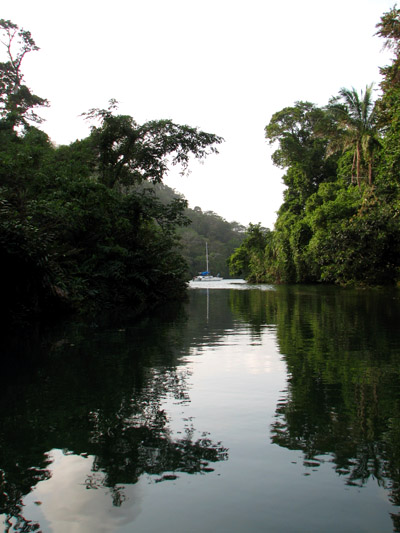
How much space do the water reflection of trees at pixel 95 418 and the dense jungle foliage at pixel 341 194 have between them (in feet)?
50.2

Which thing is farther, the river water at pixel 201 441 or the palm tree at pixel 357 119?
the palm tree at pixel 357 119

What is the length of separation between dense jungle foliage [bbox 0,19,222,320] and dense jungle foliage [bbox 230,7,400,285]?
27.1 feet

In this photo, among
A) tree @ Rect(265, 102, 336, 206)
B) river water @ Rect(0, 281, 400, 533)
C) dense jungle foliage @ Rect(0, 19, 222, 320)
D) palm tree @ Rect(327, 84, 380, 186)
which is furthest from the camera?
tree @ Rect(265, 102, 336, 206)

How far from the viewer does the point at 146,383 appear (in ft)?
A: 15.0

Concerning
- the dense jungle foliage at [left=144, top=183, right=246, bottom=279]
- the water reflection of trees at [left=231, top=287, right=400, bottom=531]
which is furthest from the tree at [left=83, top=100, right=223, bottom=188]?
the dense jungle foliage at [left=144, top=183, right=246, bottom=279]

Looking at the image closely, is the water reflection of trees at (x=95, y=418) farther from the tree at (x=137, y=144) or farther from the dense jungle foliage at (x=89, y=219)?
the tree at (x=137, y=144)

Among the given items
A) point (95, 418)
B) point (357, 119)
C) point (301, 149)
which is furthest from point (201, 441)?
point (301, 149)

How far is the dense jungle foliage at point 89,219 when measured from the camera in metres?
9.77

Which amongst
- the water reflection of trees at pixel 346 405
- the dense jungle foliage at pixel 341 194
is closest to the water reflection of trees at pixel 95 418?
the water reflection of trees at pixel 346 405

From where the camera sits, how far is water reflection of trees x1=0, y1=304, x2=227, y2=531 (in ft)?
8.33

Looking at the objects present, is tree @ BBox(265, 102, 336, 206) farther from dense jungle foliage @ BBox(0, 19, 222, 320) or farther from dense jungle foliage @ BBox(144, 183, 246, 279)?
dense jungle foliage @ BBox(144, 183, 246, 279)

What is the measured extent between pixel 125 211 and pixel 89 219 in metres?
2.63

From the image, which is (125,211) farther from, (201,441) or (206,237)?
(206,237)

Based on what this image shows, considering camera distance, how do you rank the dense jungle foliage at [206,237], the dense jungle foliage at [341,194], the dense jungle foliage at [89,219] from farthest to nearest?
the dense jungle foliage at [206,237], the dense jungle foliage at [341,194], the dense jungle foliage at [89,219]
